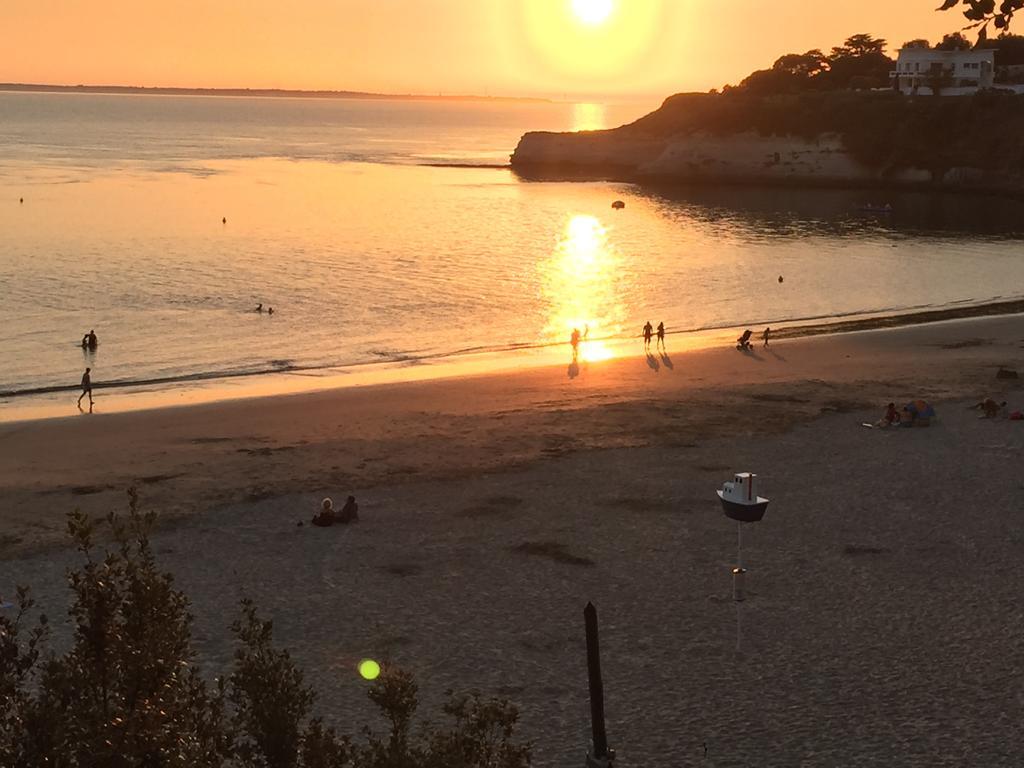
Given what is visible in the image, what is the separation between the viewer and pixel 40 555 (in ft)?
67.7

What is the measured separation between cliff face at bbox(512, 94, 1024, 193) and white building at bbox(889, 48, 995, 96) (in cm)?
1232

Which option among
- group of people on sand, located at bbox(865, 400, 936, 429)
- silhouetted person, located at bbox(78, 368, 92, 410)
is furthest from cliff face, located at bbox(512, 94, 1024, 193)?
silhouetted person, located at bbox(78, 368, 92, 410)

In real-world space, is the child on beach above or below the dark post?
above

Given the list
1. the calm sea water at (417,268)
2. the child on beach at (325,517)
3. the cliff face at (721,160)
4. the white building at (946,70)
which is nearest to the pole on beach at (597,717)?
the child on beach at (325,517)

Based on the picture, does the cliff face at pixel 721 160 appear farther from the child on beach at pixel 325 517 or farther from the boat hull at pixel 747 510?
the boat hull at pixel 747 510

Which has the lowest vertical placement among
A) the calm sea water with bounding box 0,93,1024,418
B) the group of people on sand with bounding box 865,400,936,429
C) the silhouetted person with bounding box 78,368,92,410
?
the group of people on sand with bounding box 865,400,936,429

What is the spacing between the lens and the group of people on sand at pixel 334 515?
73.0ft

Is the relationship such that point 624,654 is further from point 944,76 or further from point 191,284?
point 944,76

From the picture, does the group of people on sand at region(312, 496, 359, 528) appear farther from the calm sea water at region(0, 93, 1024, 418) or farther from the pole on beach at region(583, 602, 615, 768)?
the calm sea water at region(0, 93, 1024, 418)

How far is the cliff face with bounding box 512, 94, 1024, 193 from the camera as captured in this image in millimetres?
118250

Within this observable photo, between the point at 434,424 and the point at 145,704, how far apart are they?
81.4 feet

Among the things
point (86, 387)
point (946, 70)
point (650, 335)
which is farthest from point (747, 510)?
point (946, 70)

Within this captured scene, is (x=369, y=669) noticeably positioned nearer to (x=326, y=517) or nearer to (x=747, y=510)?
(x=747, y=510)

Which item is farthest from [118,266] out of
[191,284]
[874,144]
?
[874,144]
